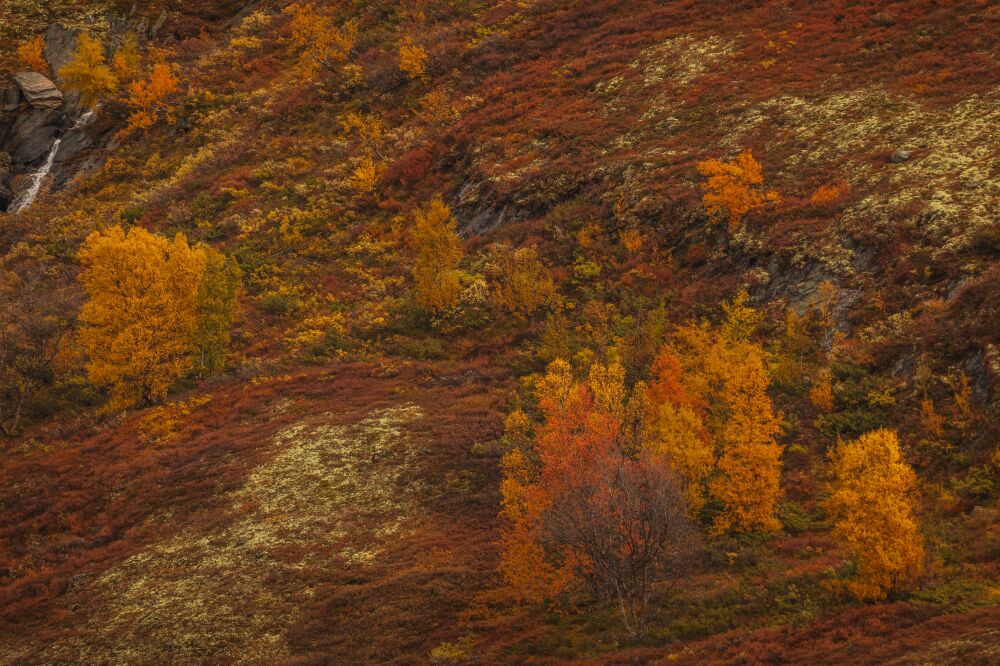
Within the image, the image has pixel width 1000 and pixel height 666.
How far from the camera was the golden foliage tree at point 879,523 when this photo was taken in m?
17.3

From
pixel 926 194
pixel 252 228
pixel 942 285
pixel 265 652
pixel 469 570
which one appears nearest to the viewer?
pixel 265 652

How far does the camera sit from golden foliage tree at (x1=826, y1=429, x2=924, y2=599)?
17344 mm

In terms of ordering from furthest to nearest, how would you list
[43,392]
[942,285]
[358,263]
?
[358,263], [43,392], [942,285]

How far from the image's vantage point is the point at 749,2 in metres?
60.4

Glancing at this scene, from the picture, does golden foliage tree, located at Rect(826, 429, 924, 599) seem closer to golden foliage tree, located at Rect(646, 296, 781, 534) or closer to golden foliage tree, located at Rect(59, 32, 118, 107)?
golden foliage tree, located at Rect(646, 296, 781, 534)

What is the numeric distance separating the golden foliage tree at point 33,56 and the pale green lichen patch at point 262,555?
3039 inches

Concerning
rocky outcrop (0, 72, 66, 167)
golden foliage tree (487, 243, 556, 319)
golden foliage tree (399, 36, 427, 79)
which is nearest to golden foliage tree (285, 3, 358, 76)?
golden foliage tree (399, 36, 427, 79)

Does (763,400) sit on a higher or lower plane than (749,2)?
lower

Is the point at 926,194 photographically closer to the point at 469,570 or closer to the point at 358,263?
the point at 469,570

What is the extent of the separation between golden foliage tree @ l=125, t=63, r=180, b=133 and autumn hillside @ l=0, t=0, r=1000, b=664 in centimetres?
654

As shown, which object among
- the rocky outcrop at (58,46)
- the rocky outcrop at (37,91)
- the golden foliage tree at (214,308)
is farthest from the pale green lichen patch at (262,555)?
the rocky outcrop at (58,46)

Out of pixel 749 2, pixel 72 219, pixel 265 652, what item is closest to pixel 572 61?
pixel 749 2

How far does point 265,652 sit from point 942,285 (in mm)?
28815

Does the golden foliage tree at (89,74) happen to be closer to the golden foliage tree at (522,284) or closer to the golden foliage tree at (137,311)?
the golden foliage tree at (137,311)
